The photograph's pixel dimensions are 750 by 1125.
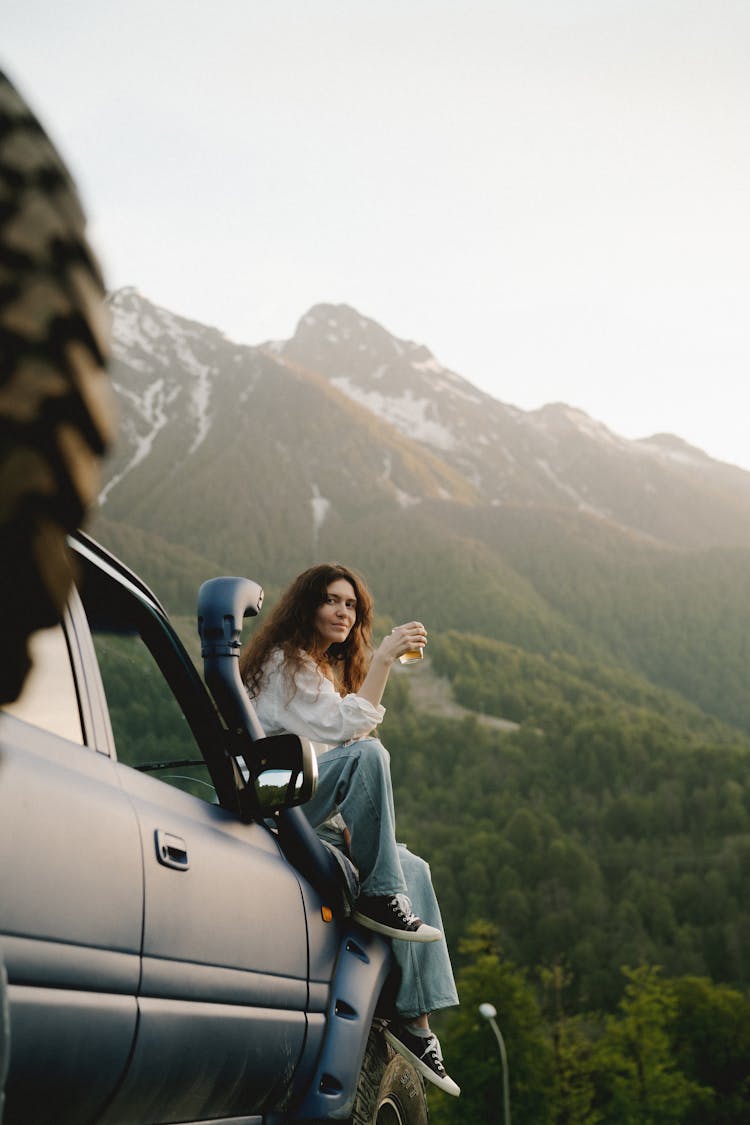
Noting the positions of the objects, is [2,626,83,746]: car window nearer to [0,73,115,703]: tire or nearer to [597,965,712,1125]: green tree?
[0,73,115,703]: tire

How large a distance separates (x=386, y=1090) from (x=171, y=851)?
182cm

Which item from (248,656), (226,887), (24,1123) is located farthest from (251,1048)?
(248,656)

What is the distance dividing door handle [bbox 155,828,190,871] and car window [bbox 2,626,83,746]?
0.27 meters

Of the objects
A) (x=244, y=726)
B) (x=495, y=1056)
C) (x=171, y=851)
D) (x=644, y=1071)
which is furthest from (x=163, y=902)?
(x=644, y=1071)

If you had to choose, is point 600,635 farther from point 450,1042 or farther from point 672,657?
point 450,1042

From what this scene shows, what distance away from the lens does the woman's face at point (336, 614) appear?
454cm

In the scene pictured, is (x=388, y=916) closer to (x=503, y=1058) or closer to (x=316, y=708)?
(x=316, y=708)

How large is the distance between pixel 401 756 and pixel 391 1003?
4373 inches

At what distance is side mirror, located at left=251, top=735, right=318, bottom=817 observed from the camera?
2.78 m

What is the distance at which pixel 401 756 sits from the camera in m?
113

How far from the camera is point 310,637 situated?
177 inches

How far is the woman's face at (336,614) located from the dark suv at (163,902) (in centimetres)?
125

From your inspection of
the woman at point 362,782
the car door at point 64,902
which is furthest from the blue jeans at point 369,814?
the car door at point 64,902

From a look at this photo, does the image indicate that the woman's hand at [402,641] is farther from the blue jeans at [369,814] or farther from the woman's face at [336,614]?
the blue jeans at [369,814]
